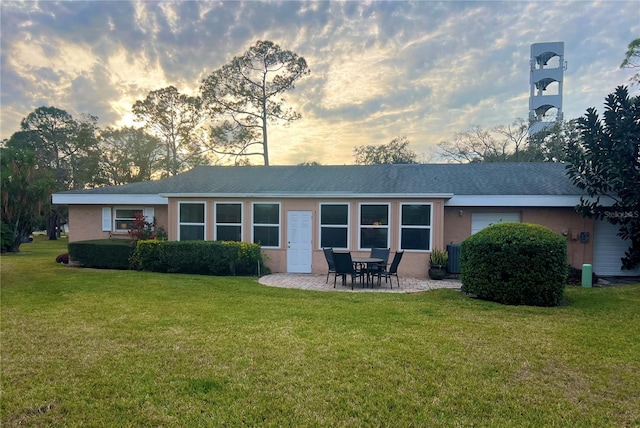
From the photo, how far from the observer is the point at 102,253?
1201cm

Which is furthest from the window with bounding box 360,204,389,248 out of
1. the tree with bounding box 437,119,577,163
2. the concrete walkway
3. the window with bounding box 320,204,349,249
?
the tree with bounding box 437,119,577,163

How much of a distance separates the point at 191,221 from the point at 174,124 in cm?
1889

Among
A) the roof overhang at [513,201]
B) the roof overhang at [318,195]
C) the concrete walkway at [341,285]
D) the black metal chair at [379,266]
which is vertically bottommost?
the concrete walkway at [341,285]

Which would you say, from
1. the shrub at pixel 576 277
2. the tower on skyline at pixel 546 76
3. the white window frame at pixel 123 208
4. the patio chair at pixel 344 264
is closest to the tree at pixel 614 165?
the shrub at pixel 576 277

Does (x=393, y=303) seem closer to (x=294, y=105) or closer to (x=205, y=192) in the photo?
(x=205, y=192)

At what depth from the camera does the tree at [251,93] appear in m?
23.7

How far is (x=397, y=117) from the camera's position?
707 inches

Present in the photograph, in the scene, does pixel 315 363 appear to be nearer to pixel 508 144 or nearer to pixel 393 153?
pixel 508 144

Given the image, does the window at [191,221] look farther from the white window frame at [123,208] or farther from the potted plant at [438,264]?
the potted plant at [438,264]

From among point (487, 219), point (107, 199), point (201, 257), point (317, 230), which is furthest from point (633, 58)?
point (107, 199)

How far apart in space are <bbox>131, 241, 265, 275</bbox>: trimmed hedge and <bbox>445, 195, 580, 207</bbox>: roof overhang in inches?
265

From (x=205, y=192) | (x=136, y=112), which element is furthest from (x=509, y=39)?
(x=136, y=112)

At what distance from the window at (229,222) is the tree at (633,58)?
14596mm

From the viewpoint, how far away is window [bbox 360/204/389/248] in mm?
11148
